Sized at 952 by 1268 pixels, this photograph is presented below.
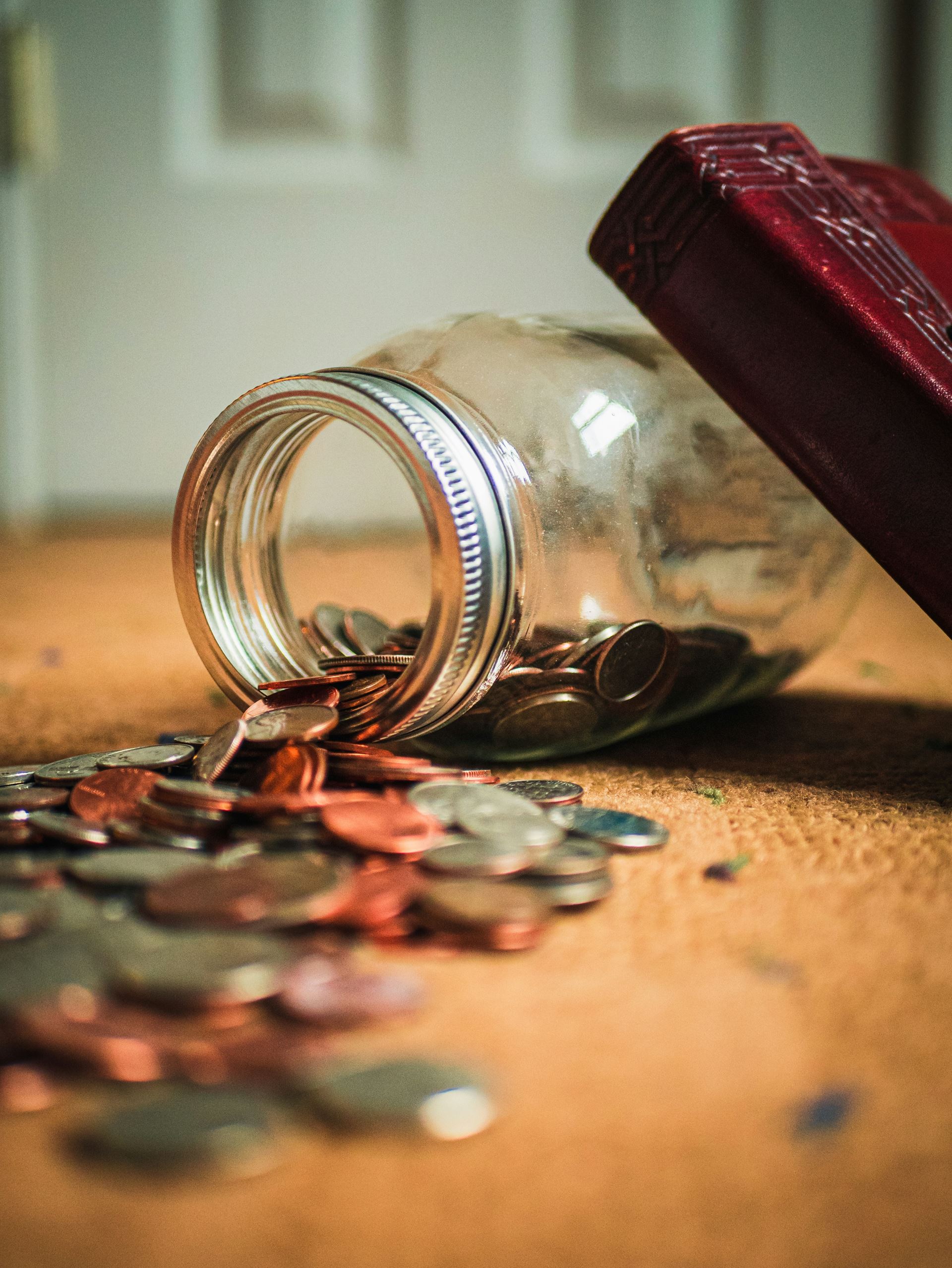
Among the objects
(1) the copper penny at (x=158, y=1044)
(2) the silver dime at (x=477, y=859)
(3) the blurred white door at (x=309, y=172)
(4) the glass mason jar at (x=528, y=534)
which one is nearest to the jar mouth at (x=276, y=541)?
(4) the glass mason jar at (x=528, y=534)

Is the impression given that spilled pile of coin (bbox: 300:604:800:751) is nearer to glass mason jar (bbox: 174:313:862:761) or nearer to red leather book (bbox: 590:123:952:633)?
glass mason jar (bbox: 174:313:862:761)

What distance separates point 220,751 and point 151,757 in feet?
0.20

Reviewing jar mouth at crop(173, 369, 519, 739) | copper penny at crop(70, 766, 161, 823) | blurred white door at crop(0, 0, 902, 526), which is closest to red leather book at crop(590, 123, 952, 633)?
jar mouth at crop(173, 369, 519, 739)

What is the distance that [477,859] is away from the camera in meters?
0.47

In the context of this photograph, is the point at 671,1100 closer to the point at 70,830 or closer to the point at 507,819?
the point at 507,819

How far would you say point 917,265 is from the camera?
71 centimetres

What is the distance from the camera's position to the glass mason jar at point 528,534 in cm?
57

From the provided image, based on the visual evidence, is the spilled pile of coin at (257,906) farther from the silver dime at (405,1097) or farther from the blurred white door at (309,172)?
the blurred white door at (309,172)

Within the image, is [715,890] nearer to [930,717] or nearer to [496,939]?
[496,939]

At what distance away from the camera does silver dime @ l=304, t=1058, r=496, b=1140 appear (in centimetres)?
33

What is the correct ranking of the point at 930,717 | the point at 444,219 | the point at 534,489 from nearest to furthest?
the point at 534,489
the point at 930,717
the point at 444,219

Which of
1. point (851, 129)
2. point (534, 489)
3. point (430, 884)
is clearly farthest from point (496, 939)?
point (851, 129)

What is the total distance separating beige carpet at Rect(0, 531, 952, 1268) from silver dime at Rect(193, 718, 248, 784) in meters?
0.17

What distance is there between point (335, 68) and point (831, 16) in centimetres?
78
